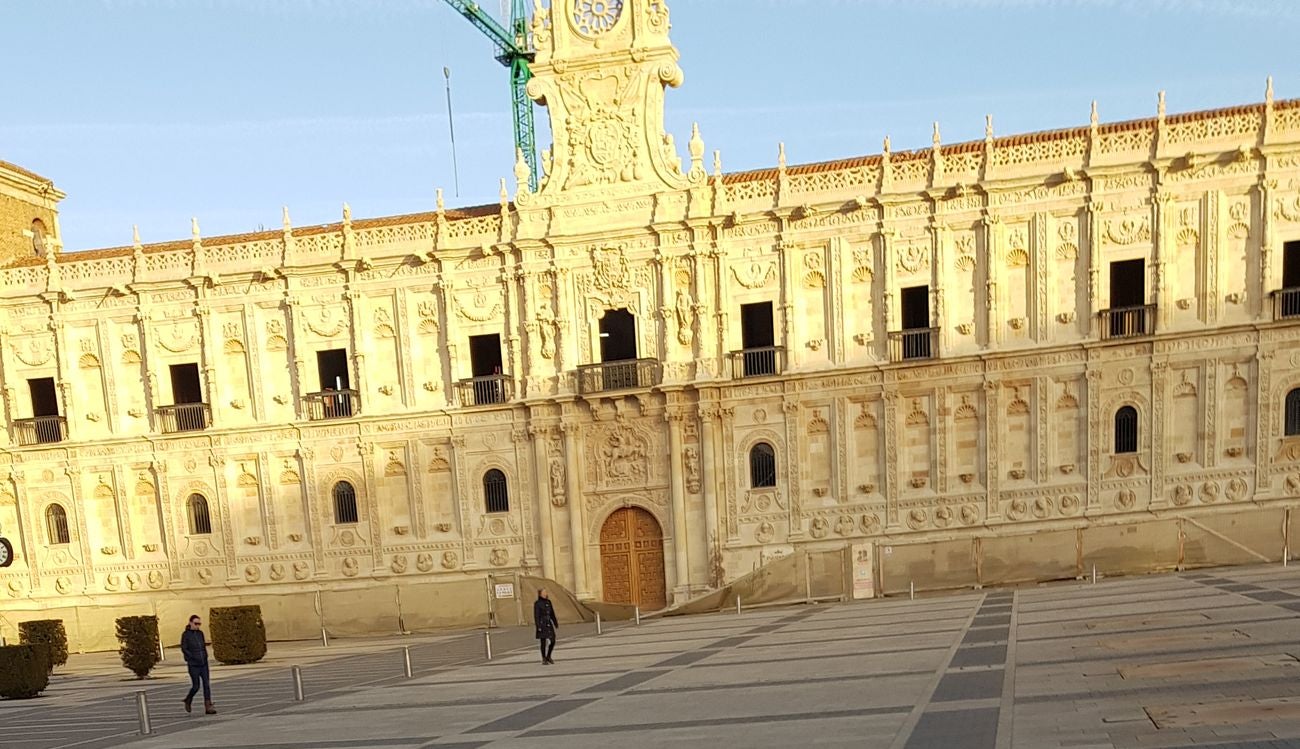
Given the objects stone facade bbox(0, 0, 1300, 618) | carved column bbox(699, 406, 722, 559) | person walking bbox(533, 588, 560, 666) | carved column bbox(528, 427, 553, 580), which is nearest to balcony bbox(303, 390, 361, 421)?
stone facade bbox(0, 0, 1300, 618)

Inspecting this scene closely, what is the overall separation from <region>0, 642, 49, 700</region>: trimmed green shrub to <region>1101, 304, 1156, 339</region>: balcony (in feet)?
98.2

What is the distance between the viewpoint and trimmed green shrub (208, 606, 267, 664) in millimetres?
24609

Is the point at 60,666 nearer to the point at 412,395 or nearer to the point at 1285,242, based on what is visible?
the point at 412,395

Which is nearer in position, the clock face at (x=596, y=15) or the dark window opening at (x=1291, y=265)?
the dark window opening at (x=1291, y=265)

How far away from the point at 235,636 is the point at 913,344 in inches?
869

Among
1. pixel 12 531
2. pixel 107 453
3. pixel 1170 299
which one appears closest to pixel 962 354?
pixel 1170 299

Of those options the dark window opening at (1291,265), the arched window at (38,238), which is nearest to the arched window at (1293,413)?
the dark window opening at (1291,265)

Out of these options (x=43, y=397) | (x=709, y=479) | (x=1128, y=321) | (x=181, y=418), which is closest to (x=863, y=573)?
(x=709, y=479)

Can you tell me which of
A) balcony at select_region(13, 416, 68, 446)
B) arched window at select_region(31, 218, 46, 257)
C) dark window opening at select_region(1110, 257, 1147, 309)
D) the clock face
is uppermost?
the clock face

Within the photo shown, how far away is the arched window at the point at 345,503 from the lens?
30.1 m

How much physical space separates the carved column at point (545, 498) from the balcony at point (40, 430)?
17.3m

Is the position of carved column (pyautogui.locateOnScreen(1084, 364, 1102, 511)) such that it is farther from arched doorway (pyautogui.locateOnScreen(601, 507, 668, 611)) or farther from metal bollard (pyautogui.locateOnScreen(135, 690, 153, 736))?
metal bollard (pyautogui.locateOnScreen(135, 690, 153, 736))

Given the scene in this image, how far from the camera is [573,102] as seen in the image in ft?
94.3

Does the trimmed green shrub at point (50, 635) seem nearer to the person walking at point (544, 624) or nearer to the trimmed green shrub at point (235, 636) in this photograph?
the trimmed green shrub at point (235, 636)
